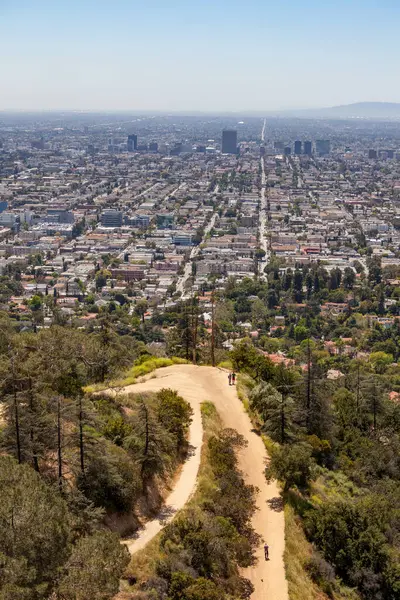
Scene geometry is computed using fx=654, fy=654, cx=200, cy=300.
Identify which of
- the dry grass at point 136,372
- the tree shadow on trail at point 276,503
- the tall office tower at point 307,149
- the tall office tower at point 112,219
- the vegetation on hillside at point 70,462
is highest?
the tall office tower at point 307,149

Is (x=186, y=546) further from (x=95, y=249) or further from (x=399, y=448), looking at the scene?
(x=95, y=249)

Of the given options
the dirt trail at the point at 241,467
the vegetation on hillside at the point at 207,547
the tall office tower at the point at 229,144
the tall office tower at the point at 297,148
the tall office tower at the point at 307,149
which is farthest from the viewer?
the tall office tower at the point at 229,144

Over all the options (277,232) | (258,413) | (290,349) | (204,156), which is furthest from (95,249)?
(204,156)

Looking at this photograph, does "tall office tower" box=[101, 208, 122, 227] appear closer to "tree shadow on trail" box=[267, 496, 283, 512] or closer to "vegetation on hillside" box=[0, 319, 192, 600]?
"vegetation on hillside" box=[0, 319, 192, 600]

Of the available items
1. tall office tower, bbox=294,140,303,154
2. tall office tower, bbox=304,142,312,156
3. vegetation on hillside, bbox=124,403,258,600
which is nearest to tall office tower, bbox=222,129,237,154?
tall office tower, bbox=294,140,303,154

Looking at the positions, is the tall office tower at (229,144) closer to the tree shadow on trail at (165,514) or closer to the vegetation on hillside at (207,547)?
the vegetation on hillside at (207,547)

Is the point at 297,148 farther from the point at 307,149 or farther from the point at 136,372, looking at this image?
the point at 136,372

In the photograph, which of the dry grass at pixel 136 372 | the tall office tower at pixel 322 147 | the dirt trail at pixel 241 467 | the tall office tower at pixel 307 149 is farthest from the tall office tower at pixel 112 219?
the tall office tower at pixel 322 147

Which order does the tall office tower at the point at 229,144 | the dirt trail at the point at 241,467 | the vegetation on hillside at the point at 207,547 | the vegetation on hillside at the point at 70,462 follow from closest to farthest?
the vegetation on hillside at the point at 70,462
the vegetation on hillside at the point at 207,547
the dirt trail at the point at 241,467
the tall office tower at the point at 229,144
